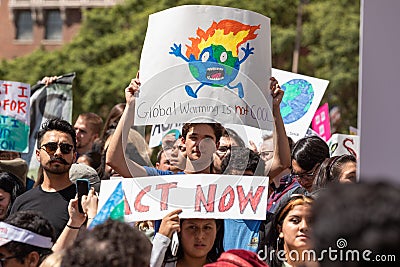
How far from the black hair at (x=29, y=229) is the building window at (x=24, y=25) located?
47.0m

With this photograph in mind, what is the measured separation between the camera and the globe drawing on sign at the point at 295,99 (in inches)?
273

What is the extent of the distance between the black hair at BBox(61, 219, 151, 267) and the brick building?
46443mm

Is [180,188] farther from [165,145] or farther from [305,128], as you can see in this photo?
[305,128]

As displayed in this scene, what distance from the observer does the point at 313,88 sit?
278 inches

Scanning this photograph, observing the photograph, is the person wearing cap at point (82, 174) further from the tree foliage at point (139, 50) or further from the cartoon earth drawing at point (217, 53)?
the tree foliage at point (139, 50)

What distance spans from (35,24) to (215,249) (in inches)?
1837

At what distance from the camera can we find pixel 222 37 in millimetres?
4816

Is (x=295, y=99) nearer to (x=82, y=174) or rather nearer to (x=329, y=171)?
(x=329, y=171)

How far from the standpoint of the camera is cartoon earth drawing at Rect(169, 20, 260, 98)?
474 centimetres

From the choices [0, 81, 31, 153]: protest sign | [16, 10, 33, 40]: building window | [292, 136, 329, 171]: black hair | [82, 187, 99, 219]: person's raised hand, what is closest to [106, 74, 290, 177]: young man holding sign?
[82, 187, 99, 219]: person's raised hand

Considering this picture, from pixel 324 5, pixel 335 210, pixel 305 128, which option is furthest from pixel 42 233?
pixel 324 5

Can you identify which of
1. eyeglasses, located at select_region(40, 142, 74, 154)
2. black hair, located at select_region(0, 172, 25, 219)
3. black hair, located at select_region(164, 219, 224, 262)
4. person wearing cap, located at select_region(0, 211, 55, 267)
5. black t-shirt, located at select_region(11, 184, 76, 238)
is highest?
eyeglasses, located at select_region(40, 142, 74, 154)

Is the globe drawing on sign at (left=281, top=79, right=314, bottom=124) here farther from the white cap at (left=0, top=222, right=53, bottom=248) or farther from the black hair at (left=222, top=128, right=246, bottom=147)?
the white cap at (left=0, top=222, right=53, bottom=248)

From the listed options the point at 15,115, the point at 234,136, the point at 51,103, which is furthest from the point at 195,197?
the point at 51,103
